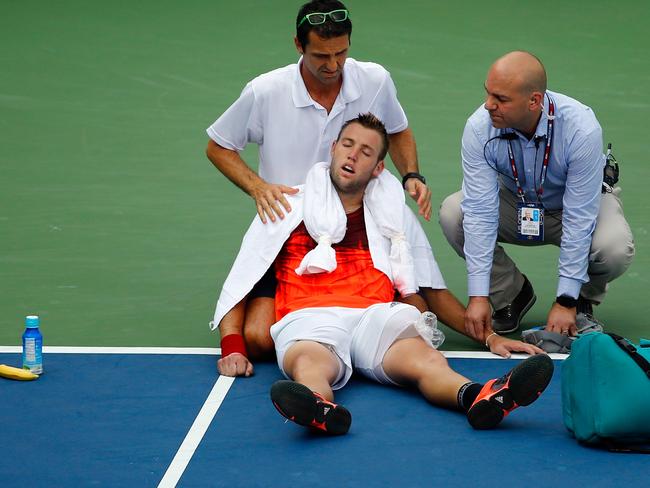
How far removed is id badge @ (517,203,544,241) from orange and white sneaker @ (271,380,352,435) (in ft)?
6.06

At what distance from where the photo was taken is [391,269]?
6430 mm

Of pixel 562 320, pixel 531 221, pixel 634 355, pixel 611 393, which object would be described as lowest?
pixel 562 320

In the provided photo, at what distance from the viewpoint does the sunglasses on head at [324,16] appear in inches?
255

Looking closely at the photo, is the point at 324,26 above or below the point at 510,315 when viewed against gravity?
above

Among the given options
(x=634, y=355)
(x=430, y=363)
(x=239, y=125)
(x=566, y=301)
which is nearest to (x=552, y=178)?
(x=566, y=301)

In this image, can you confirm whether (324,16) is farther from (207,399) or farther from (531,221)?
(207,399)

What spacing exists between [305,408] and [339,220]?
1.48 meters

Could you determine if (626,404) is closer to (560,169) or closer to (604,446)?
(604,446)

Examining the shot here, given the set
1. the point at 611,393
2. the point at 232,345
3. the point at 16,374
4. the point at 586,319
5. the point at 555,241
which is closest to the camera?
the point at 611,393

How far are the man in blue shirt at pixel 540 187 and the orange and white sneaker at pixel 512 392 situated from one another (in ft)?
3.93

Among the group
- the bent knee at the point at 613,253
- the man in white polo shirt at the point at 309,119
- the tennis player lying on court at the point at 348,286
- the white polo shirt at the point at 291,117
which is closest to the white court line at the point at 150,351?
the tennis player lying on court at the point at 348,286

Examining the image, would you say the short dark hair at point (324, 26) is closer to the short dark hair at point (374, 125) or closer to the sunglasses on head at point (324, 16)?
the sunglasses on head at point (324, 16)

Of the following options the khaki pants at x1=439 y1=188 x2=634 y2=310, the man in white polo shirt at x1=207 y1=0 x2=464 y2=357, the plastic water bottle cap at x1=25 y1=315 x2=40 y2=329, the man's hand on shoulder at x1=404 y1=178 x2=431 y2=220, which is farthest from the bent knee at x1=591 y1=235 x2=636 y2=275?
the plastic water bottle cap at x1=25 y1=315 x2=40 y2=329

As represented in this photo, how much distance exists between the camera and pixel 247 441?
17.1 feet
